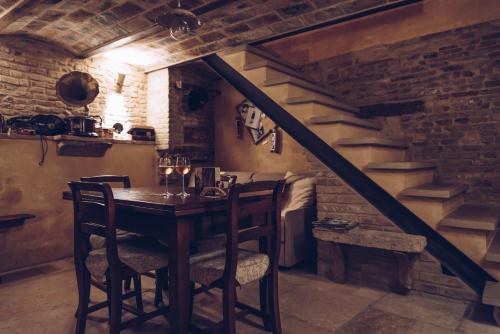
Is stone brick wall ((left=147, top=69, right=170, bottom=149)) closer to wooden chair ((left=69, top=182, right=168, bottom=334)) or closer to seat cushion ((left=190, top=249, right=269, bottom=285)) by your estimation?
wooden chair ((left=69, top=182, right=168, bottom=334))

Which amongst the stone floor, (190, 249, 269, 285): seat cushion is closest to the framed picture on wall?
the stone floor

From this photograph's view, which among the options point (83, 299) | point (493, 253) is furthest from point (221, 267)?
point (493, 253)

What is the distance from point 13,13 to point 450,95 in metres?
4.57

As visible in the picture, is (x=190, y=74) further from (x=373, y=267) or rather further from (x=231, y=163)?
(x=373, y=267)

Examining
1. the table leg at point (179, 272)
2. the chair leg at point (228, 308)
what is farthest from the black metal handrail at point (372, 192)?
the table leg at point (179, 272)

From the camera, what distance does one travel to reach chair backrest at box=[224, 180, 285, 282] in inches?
68.8

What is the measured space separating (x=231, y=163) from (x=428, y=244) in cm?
382

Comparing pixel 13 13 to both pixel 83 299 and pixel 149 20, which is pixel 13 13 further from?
pixel 83 299

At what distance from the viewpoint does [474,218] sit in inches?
106

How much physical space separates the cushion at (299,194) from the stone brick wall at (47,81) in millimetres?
2894

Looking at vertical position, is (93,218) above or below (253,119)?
below

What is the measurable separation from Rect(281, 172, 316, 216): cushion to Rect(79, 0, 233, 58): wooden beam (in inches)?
81.9

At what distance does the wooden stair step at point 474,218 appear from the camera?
2.51 meters

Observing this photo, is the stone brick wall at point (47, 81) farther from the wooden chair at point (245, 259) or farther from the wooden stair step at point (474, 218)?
the wooden stair step at point (474, 218)
